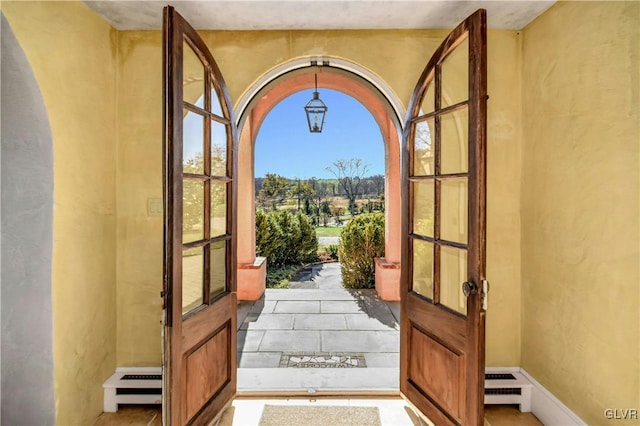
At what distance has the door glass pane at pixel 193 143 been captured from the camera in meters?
1.90

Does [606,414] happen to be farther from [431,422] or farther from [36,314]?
[36,314]

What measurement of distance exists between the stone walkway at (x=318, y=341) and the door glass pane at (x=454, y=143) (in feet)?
5.88

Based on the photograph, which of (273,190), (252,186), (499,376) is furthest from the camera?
(273,190)

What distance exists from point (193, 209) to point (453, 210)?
5.87 ft

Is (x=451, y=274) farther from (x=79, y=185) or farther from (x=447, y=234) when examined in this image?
(x=79, y=185)

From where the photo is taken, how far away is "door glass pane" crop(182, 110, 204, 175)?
6.23 feet

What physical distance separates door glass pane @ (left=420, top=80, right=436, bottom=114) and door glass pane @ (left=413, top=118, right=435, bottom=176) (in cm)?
9

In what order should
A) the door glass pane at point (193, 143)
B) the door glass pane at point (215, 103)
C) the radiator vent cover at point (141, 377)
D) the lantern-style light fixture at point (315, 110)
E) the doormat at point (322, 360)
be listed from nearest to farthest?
the door glass pane at point (193, 143), the door glass pane at point (215, 103), the radiator vent cover at point (141, 377), the doormat at point (322, 360), the lantern-style light fixture at point (315, 110)

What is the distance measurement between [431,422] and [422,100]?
7.34ft

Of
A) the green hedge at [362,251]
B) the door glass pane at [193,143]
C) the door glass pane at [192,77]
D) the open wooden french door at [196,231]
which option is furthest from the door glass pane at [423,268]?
the green hedge at [362,251]

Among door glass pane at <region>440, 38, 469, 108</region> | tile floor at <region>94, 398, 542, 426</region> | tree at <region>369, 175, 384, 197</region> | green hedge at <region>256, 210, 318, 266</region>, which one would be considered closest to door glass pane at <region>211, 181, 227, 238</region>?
tile floor at <region>94, 398, 542, 426</region>

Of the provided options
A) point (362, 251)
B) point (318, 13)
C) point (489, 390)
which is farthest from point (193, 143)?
point (362, 251)

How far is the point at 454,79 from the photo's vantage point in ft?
6.78

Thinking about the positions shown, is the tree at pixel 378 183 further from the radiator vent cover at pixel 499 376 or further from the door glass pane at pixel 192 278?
the door glass pane at pixel 192 278
